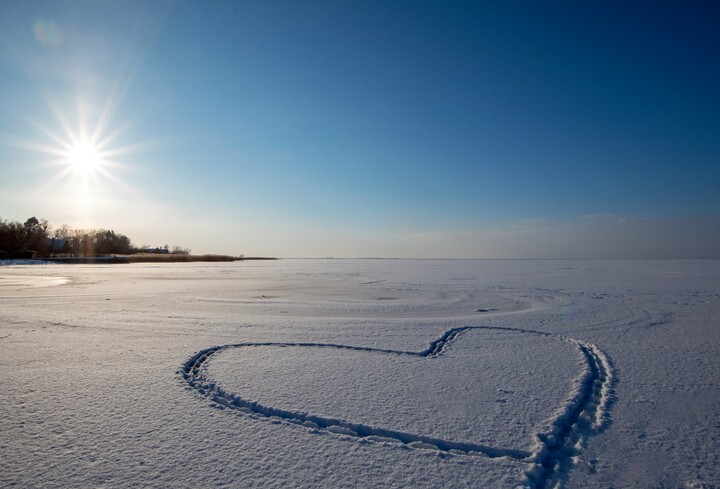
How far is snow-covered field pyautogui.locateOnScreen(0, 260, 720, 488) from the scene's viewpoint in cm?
177

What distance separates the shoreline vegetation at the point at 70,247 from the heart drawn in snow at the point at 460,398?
4614cm

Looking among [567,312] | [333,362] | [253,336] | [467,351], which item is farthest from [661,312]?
[253,336]

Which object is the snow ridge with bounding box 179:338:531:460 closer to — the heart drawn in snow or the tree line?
the heart drawn in snow

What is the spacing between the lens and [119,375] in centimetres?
304

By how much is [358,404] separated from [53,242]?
8439 centimetres

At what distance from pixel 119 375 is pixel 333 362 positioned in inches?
72.5

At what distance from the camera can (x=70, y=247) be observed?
6700 centimetres

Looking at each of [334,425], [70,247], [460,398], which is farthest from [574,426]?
[70,247]

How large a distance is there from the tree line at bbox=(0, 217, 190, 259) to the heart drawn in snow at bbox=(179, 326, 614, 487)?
211ft

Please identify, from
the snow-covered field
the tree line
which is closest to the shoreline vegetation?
the tree line

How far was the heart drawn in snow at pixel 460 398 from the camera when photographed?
203 cm

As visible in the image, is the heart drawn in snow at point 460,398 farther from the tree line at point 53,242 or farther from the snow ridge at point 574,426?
the tree line at point 53,242

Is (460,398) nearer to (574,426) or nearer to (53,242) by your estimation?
(574,426)

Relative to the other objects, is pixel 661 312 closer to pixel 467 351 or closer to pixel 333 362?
pixel 467 351
